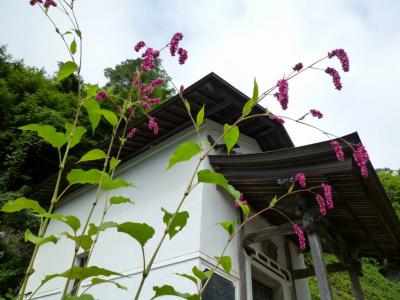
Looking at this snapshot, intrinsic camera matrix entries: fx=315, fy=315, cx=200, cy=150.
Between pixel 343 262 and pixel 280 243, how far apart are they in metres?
1.23

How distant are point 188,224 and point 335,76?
3387 mm

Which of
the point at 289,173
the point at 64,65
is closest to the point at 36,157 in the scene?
the point at 289,173

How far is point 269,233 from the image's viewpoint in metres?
4.40

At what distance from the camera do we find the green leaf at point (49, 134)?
34.6 inches

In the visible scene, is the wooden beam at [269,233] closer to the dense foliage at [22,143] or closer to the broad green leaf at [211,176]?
the broad green leaf at [211,176]

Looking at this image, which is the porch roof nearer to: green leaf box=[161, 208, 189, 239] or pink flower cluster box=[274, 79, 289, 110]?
pink flower cluster box=[274, 79, 289, 110]

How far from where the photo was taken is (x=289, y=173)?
3.93 m

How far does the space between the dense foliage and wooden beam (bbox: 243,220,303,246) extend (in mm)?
4877

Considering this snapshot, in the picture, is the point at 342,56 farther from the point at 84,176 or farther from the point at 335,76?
the point at 84,176

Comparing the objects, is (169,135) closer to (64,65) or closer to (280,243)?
(280,243)

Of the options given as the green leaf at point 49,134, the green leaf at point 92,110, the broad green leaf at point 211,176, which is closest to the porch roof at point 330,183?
the broad green leaf at point 211,176

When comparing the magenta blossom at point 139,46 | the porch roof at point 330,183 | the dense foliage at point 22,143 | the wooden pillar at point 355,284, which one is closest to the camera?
the magenta blossom at point 139,46

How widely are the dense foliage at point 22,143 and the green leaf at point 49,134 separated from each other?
21.5ft

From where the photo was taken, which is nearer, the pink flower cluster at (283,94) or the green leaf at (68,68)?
the green leaf at (68,68)
